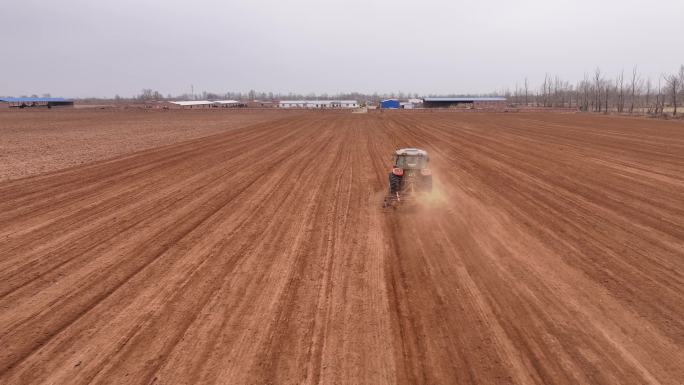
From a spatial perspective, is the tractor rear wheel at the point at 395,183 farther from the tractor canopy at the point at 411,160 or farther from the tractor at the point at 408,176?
the tractor canopy at the point at 411,160

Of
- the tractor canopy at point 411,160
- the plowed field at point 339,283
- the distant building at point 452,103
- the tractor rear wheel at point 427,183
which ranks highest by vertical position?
the distant building at point 452,103

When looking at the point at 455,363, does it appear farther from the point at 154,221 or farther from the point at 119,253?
the point at 154,221

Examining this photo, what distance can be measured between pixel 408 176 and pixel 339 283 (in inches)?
225

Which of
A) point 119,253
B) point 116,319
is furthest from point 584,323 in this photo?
point 119,253

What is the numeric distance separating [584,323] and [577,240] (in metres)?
3.83

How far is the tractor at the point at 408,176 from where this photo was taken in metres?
11.6

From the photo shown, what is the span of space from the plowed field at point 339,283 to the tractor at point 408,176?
583 mm

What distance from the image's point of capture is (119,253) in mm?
8188

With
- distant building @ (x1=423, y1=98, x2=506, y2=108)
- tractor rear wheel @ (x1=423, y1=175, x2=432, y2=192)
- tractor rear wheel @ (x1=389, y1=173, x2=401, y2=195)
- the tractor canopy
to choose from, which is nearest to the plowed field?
tractor rear wheel @ (x1=423, y1=175, x2=432, y2=192)

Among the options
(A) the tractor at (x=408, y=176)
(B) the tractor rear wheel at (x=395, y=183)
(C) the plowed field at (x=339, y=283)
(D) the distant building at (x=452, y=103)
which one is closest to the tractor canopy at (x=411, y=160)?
(A) the tractor at (x=408, y=176)

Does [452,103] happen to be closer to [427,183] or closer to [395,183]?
[427,183]

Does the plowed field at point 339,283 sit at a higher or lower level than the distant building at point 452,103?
lower

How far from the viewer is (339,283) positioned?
22.6 feet

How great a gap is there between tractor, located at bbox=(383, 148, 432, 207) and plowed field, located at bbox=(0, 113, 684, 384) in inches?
23.0
